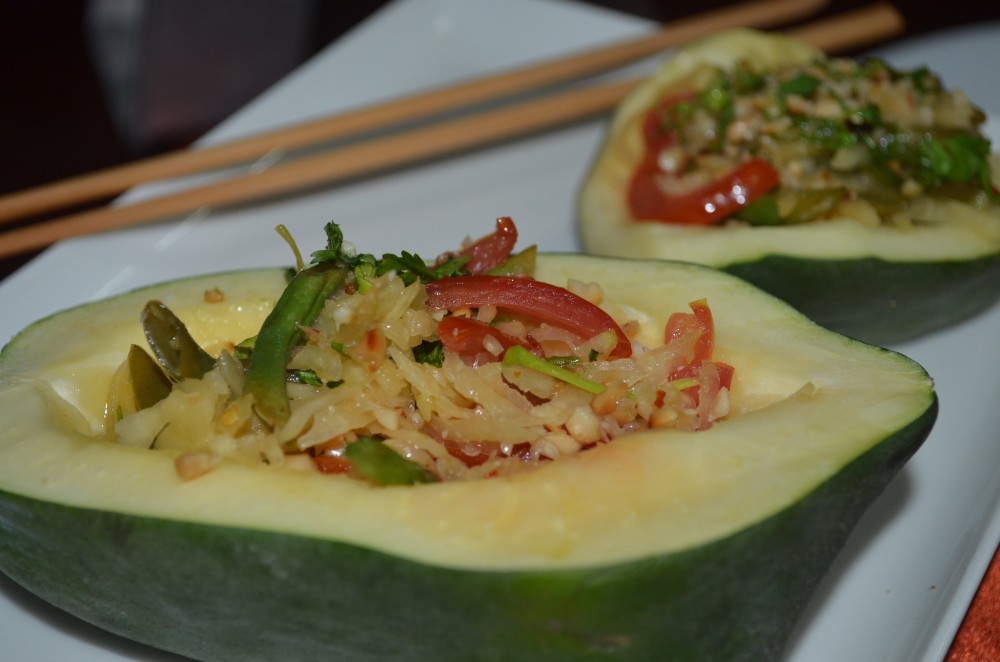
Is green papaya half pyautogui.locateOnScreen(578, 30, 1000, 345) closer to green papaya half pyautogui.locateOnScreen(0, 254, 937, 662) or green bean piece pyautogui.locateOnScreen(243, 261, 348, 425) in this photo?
green papaya half pyautogui.locateOnScreen(0, 254, 937, 662)

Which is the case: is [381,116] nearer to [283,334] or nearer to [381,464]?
[283,334]

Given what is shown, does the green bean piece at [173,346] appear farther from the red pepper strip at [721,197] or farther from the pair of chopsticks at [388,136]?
the red pepper strip at [721,197]

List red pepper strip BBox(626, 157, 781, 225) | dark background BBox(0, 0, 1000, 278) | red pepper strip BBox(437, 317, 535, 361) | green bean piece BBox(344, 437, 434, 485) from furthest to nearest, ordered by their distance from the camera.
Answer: dark background BBox(0, 0, 1000, 278) → red pepper strip BBox(626, 157, 781, 225) → red pepper strip BBox(437, 317, 535, 361) → green bean piece BBox(344, 437, 434, 485)

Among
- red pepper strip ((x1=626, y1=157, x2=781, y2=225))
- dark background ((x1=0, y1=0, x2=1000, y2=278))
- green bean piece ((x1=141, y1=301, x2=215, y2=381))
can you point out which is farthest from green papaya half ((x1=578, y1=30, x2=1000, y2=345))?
dark background ((x1=0, y1=0, x2=1000, y2=278))

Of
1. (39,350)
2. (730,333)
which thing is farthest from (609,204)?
(39,350)

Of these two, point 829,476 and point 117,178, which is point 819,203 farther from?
point 117,178

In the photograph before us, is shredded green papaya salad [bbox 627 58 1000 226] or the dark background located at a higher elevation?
the dark background
